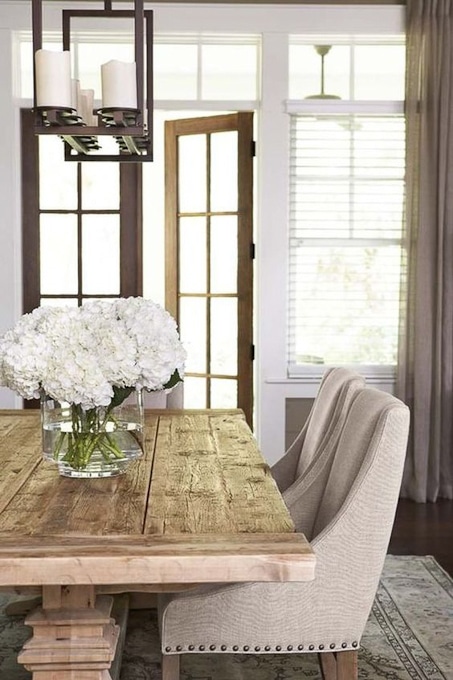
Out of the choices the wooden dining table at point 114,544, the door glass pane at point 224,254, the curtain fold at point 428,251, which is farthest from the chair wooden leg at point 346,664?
the door glass pane at point 224,254

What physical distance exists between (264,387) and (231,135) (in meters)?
1.54

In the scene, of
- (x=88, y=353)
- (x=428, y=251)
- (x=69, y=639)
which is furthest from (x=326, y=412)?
(x=428, y=251)

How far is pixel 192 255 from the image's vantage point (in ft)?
20.4

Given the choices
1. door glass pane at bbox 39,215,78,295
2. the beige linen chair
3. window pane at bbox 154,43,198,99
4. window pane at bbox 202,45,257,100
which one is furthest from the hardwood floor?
window pane at bbox 154,43,198,99

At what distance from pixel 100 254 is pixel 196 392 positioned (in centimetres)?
107

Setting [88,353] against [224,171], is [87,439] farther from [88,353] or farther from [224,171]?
[224,171]

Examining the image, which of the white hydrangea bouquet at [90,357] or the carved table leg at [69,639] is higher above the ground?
the white hydrangea bouquet at [90,357]

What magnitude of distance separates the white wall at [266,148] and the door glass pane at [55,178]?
0.50 feet

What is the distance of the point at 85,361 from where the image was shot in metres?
2.31

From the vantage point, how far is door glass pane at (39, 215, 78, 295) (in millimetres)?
5906

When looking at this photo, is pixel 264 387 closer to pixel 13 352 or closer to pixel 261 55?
pixel 261 55

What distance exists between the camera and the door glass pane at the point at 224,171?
6.01 metres

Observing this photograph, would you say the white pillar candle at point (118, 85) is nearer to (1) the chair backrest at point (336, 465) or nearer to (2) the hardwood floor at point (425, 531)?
(1) the chair backrest at point (336, 465)

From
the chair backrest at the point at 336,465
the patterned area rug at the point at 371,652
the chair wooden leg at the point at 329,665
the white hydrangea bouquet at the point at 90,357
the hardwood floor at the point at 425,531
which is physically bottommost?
the hardwood floor at the point at 425,531
